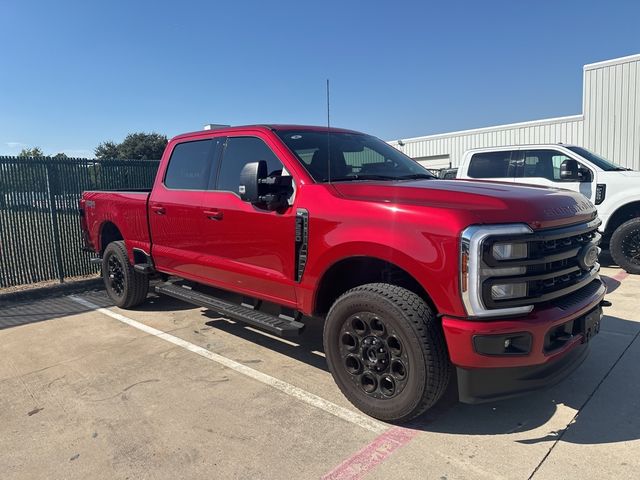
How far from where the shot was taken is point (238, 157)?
14.6ft

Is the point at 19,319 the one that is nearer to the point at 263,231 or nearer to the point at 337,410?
the point at 263,231

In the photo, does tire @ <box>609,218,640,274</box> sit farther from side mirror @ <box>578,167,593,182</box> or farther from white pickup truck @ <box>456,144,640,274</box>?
side mirror @ <box>578,167,593,182</box>

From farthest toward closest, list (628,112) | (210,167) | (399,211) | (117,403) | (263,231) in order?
1. (628,112)
2. (210,167)
3. (263,231)
4. (117,403)
5. (399,211)

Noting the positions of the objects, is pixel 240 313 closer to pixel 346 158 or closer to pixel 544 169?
pixel 346 158

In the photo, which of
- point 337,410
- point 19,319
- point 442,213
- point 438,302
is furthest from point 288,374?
point 19,319

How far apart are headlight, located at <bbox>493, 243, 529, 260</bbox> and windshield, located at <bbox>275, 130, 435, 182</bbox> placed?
1.46 metres

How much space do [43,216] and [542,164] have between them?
8.52m

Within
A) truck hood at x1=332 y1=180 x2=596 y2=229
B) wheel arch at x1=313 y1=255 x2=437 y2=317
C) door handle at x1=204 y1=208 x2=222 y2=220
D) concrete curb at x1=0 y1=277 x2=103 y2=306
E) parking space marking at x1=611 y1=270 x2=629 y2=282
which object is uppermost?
truck hood at x1=332 y1=180 x2=596 y2=229

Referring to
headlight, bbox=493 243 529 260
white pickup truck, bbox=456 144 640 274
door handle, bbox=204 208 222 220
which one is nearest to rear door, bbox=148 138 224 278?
door handle, bbox=204 208 222 220

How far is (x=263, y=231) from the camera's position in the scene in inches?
155

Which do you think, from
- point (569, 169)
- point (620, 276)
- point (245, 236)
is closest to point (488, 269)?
point (245, 236)

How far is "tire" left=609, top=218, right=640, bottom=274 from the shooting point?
775 centimetres

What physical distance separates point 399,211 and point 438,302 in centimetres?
60

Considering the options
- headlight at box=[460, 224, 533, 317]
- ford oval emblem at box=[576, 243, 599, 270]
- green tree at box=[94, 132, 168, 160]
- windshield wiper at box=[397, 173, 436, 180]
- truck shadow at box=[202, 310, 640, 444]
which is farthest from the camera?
green tree at box=[94, 132, 168, 160]
